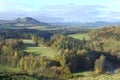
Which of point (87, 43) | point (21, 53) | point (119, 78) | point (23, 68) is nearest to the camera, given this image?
point (119, 78)

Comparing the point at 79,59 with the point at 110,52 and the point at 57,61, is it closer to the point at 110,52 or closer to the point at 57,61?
the point at 57,61

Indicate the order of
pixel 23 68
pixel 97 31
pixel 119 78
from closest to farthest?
pixel 119 78
pixel 23 68
pixel 97 31

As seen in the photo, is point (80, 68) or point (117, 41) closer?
point (80, 68)

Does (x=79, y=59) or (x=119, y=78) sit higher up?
(x=119, y=78)

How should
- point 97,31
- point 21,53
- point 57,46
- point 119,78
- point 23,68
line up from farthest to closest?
point 97,31 → point 57,46 → point 21,53 → point 23,68 → point 119,78

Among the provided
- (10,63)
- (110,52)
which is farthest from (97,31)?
(10,63)

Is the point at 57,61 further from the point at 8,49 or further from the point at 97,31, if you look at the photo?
the point at 97,31

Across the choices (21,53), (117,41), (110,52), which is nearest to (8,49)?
(21,53)

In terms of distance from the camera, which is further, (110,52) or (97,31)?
(97,31)

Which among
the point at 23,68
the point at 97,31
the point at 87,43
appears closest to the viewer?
the point at 23,68
